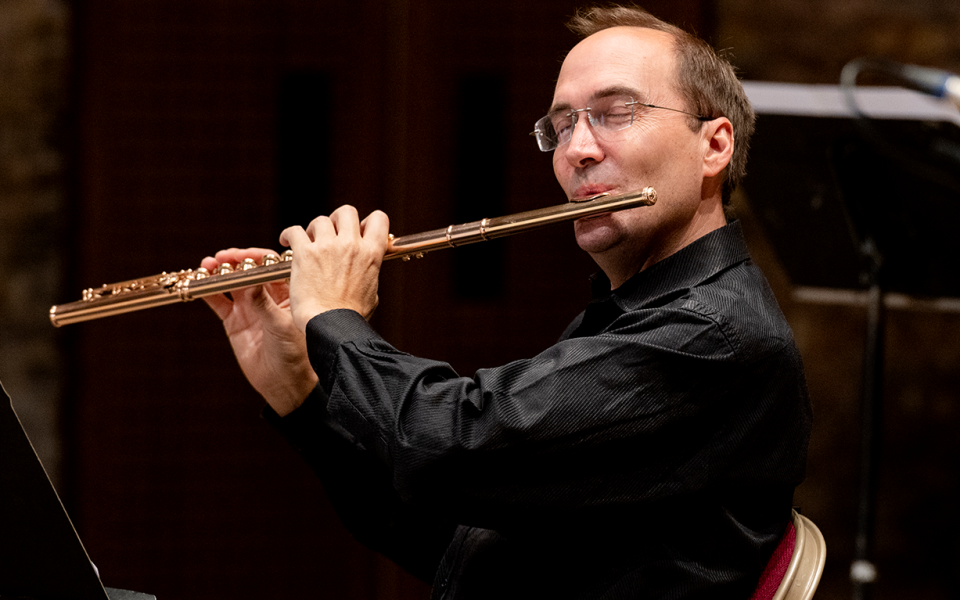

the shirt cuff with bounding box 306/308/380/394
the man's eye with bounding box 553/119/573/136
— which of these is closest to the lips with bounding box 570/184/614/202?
the man's eye with bounding box 553/119/573/136

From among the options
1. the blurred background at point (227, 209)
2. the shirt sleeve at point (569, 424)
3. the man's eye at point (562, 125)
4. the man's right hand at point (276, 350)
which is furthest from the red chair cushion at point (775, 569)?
the blurred background at point (227, 209)

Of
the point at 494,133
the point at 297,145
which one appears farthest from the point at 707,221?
the point at 297,145

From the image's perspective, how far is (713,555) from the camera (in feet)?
4.03

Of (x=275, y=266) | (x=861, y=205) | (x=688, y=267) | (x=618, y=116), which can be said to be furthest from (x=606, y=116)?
(x=861, y=205)

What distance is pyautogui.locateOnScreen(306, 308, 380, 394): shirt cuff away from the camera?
1.26 meters

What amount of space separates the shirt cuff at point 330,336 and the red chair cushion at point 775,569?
2.03 ft

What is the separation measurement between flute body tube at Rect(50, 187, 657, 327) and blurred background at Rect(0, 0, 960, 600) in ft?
4.72

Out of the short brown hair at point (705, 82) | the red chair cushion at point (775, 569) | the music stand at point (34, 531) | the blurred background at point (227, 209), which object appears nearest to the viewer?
the music stand at point (34, 531)

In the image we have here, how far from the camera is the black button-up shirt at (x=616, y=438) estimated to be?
1.15 metres

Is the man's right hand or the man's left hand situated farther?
the man's right hand

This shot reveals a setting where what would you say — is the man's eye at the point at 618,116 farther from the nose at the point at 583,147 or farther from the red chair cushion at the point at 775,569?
the red chair cushion at the point at 775,569

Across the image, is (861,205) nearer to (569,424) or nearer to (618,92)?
(618,92)

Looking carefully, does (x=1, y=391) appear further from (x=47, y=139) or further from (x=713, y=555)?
(x=47, y=139)

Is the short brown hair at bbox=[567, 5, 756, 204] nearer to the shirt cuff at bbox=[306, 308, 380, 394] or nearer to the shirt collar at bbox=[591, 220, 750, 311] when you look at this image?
the shirt collar at bbox=[591, 220, 750, 311]
